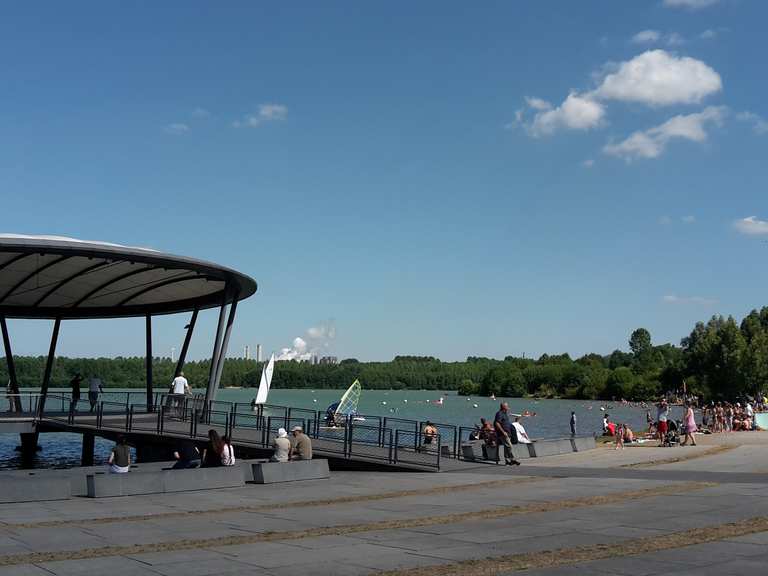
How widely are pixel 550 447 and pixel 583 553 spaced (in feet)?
58.4

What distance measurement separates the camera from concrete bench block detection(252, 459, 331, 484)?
1905cm

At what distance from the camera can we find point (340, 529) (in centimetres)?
1237

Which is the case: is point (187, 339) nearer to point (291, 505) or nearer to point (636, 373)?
point (291, 505)

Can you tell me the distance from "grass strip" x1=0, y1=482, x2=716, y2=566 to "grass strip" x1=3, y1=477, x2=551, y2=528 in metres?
2.57

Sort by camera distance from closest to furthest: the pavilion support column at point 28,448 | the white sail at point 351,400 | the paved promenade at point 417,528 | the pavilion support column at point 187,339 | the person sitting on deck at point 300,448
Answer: the paved promenade at point 417,528 < the person sitting on deck at point 300,448 < the pavilion support column at point 28,448 < the pavilion support column at point 187,339 < the white sail at point 351,400

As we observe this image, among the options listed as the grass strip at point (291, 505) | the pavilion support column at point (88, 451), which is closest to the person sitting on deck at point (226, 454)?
the grass strip at point (291, 505)

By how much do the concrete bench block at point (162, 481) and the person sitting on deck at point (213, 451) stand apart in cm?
84

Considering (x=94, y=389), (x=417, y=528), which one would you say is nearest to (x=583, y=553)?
(x=417, y=528)

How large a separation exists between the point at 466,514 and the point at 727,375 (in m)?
115

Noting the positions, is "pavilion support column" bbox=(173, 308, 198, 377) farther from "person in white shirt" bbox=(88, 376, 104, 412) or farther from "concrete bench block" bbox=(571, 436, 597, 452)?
"concrete bench block" bbox=(571, 436, 597, 452)

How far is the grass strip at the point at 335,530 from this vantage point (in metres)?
10.3

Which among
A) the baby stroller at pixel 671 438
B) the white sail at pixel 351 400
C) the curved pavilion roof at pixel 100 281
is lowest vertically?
the baby stroller at pixel 671 438

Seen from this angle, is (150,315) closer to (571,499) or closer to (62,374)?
(571,499)

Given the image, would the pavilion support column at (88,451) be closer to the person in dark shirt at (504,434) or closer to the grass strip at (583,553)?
the person in dark shirt at (504,434)
